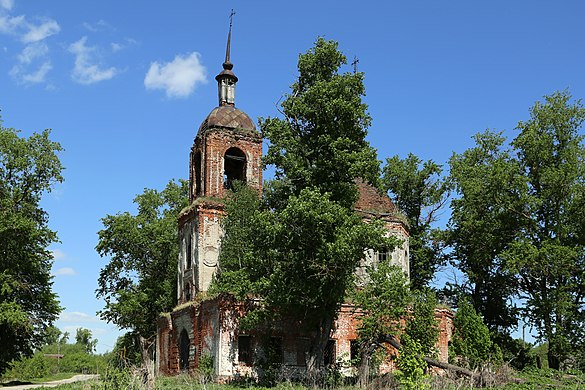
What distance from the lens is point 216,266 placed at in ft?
95.7

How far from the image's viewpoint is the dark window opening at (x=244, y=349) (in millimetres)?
25031

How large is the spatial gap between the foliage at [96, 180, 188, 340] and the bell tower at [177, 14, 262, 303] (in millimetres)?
7561

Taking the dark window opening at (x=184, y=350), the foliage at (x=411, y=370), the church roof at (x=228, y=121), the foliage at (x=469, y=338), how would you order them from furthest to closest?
the church roof at (x=228, y=121), the foliage at (x=469, y=338), the dark window opening at (x=184, y=350), the foliage at (x=411, y=370)

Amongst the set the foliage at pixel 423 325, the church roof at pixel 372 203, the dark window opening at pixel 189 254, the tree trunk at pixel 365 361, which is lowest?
the tree trunk at pixel 365 361

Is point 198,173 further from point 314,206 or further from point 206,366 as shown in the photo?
point 314,206

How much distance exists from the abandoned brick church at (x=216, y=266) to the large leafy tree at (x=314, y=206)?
1544 mm

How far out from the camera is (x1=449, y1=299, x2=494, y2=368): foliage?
2930 cm

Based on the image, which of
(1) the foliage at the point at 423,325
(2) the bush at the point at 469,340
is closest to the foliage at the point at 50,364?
(1) the foliage at the point at 423,325

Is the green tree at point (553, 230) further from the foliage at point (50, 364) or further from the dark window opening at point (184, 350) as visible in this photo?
the foliage at point (50, 364)

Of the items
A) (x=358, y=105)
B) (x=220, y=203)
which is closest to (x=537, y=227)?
(x=358, y=105)

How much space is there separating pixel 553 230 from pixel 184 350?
1902cm

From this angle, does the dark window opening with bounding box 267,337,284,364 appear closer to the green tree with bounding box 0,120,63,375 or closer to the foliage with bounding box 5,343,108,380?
the foliage with bounding box 5,343,108,380

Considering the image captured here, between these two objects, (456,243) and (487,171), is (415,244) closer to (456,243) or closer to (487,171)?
(456,243)

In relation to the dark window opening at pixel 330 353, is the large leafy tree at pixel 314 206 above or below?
above
